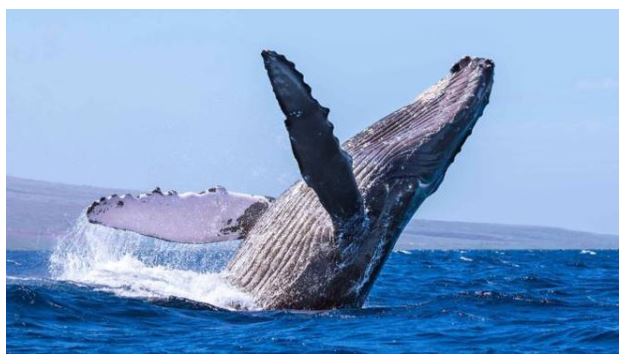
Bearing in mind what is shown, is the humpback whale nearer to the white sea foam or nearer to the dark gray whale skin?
the dark gray whale skin

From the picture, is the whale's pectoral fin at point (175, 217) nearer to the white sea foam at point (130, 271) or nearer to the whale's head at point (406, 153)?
the white sea foam at point (130, 271)

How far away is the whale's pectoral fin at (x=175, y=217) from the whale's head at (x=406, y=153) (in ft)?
3.58

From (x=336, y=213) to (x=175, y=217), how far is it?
2032mm

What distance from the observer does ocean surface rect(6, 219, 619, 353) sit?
836cm

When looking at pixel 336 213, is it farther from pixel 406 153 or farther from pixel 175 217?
pixel 175 217

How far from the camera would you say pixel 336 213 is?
8609mm

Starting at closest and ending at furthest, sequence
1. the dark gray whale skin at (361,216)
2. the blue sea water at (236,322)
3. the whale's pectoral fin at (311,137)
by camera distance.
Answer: the whale's pectoral fin at (311,137), the blue sea water at (236,322), the dark gray whale skin at (361,216)

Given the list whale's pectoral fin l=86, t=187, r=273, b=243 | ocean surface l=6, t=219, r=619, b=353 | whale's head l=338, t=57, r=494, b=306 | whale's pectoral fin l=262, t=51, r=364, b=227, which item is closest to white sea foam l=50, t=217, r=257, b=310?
ocean surface l=6, t=219, r=619, b=353

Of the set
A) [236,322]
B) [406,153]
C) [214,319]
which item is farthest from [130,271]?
[406,153]

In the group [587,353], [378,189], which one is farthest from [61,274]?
[587,353]

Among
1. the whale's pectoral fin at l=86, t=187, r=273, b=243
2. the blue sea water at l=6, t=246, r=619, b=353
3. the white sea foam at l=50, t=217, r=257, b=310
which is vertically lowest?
the blue sea water at l=6, t=246, r=619, b=353

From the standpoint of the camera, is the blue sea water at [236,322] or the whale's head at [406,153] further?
the whale's head at [406,153]

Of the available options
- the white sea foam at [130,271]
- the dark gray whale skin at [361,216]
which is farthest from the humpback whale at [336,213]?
the white sea foam at [130,271]

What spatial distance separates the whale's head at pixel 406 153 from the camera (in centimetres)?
938
